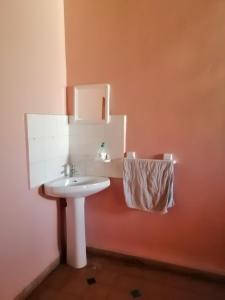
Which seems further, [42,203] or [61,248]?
Result: [61,248]

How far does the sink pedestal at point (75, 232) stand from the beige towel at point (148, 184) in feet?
1.45

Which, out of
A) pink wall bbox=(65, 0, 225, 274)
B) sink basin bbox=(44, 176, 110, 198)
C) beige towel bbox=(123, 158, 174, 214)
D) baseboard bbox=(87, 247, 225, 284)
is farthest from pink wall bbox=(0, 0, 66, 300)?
beige towel bbox=(123, 158, 174, 214)

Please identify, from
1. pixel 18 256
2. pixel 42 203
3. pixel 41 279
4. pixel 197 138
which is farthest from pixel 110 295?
pixel 197 138

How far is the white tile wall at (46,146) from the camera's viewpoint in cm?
193

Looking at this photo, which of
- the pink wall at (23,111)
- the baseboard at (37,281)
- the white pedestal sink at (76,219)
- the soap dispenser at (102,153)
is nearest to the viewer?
the pink wall at (23,111)

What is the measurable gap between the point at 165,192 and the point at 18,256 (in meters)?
1.25

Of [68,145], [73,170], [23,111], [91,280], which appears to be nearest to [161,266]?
[91,280]

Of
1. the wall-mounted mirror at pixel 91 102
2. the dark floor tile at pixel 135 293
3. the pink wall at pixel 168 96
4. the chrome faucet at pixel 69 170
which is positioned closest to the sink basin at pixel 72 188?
the chrome faucet at pixel 69 170

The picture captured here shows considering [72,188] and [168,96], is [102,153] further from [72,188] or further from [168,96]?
[168,96]

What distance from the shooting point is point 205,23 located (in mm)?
1852

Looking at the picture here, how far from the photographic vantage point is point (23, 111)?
1826 mm

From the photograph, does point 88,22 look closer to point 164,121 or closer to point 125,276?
point 164,121

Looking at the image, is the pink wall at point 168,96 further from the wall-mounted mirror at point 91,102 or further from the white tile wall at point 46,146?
the white tile wall at point 46,146

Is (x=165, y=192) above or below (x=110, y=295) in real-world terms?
above
